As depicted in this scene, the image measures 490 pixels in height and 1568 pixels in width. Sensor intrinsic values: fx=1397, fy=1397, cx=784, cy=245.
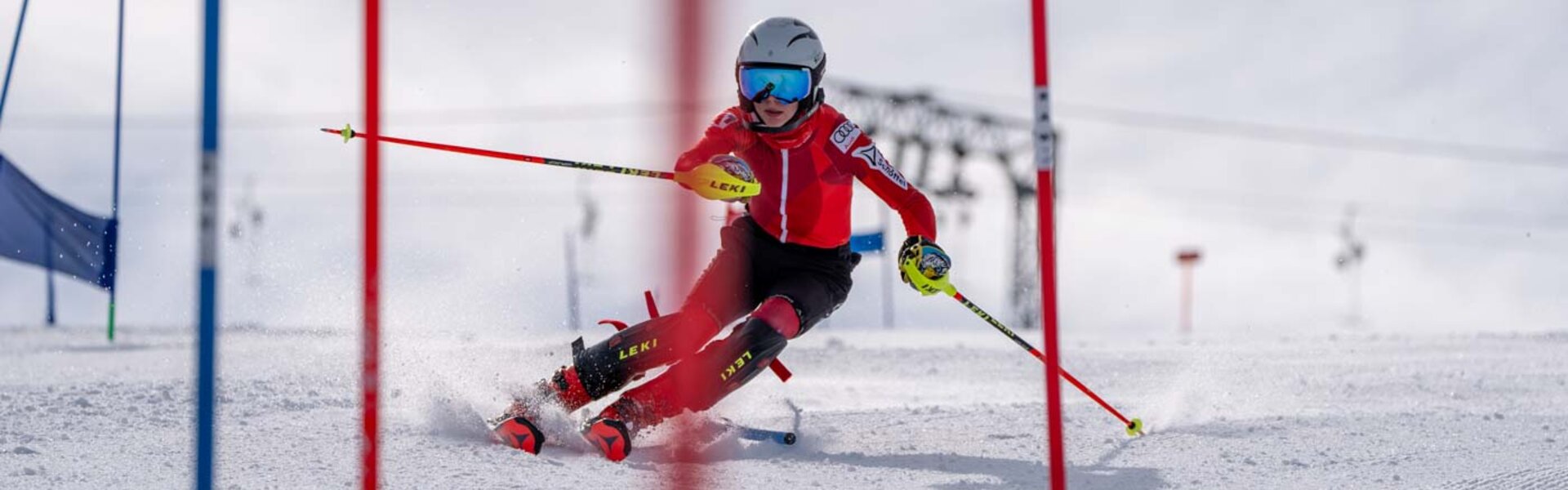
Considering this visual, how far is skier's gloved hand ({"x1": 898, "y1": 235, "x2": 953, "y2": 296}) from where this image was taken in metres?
4.76

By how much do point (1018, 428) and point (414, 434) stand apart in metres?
2.21

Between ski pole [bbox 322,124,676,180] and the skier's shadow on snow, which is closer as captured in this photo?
ski pole [bbox 322,124,676,180]

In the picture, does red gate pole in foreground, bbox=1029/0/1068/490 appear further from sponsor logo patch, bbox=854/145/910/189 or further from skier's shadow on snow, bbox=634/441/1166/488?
sponsor logo patch, bbox=854/145/910/189

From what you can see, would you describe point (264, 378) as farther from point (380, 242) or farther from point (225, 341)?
point (380, 242)

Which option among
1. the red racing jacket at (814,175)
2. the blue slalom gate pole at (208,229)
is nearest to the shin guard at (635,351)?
the red racing jacket at (814,175)

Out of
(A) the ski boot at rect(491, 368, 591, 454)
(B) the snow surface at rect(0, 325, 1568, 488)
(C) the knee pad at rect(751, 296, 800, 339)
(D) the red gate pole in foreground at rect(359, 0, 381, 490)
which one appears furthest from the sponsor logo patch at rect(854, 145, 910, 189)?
(D) the red gate pole in foreground at rect(359, 0, 381, 490)

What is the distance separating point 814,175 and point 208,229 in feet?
8.91

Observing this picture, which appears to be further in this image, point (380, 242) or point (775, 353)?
point (775, 353)

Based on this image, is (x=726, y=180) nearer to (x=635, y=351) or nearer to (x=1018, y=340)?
(x=635, y=351)

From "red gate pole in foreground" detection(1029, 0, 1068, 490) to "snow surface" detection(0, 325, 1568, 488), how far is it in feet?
4.14

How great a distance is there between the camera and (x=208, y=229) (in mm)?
2520

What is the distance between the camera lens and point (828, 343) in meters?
9.88

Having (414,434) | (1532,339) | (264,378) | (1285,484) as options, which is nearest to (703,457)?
(414,434)

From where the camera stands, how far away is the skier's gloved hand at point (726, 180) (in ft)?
13.7
